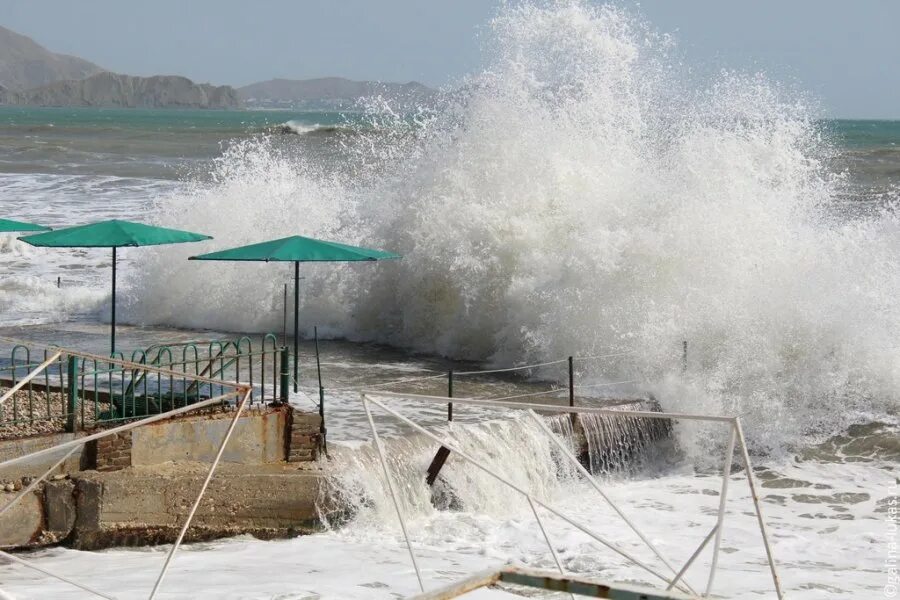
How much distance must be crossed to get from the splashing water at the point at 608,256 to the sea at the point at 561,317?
0.04 meters

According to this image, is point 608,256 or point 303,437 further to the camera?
point 608,256

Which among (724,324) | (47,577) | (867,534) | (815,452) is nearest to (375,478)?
(47,577)

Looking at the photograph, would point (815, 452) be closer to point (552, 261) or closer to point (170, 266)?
point (552, 261)

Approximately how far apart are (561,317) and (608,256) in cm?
109

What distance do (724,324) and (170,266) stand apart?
10.2 metres

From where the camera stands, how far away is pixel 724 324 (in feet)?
53.0

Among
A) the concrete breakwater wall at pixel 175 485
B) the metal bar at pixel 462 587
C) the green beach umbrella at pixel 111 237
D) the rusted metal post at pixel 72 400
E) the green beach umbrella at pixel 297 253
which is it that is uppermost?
the green beach umbrella at pixel 111 237

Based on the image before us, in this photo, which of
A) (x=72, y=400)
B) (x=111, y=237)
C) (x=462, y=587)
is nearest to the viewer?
(x=462, y=587)

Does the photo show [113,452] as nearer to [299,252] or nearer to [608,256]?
[299,252]

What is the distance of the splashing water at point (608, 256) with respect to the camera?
15.7 meters

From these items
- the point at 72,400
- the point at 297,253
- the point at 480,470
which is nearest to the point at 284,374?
the point at 297,253

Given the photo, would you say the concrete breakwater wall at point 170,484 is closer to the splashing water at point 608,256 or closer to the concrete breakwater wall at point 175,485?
the concrete breakwater wall at point 175,485

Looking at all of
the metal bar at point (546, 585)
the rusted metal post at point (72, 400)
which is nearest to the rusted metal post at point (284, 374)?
the rusted metal post at point (72, 400)

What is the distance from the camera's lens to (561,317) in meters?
17.1
